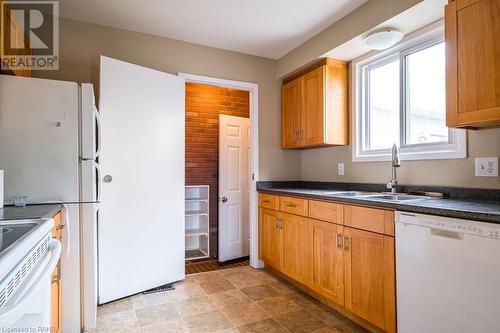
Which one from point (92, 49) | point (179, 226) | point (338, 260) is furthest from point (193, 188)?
point (338, 260)

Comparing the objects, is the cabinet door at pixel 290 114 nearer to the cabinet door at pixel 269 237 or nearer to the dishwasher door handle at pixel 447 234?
the cabinet door at pixel 269 237

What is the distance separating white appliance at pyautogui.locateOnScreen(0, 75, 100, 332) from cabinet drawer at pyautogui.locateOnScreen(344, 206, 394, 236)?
172cm

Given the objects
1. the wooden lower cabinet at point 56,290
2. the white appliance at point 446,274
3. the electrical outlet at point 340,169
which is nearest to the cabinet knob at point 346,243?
the white appliance at point 446,274

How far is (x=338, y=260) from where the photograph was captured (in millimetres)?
1994

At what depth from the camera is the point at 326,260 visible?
2107mm

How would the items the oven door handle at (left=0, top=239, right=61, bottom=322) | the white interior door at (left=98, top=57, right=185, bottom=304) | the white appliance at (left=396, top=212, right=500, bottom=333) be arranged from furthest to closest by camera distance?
the white interior door at (left=98, top=57, right=185, bottom=304) → the white appliance at (left=396, top=212, right=500, bottom=333) → the oven door handle at (left=0, top=239, right=61, bottom=322)

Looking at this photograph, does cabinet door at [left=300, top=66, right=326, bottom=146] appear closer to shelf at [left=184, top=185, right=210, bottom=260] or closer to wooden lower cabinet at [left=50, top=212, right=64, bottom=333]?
shelf at [left=184, top=185, right=210, bottom=260]

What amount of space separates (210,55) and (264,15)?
2.72 feet

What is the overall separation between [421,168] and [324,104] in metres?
1.03

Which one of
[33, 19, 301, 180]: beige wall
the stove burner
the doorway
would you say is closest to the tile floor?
the doorway

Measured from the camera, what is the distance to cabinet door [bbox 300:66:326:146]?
107 inches

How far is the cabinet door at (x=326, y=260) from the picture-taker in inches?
78.2

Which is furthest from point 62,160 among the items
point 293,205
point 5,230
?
point 293,205

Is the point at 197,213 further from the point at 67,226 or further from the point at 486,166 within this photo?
the point at 486,166
